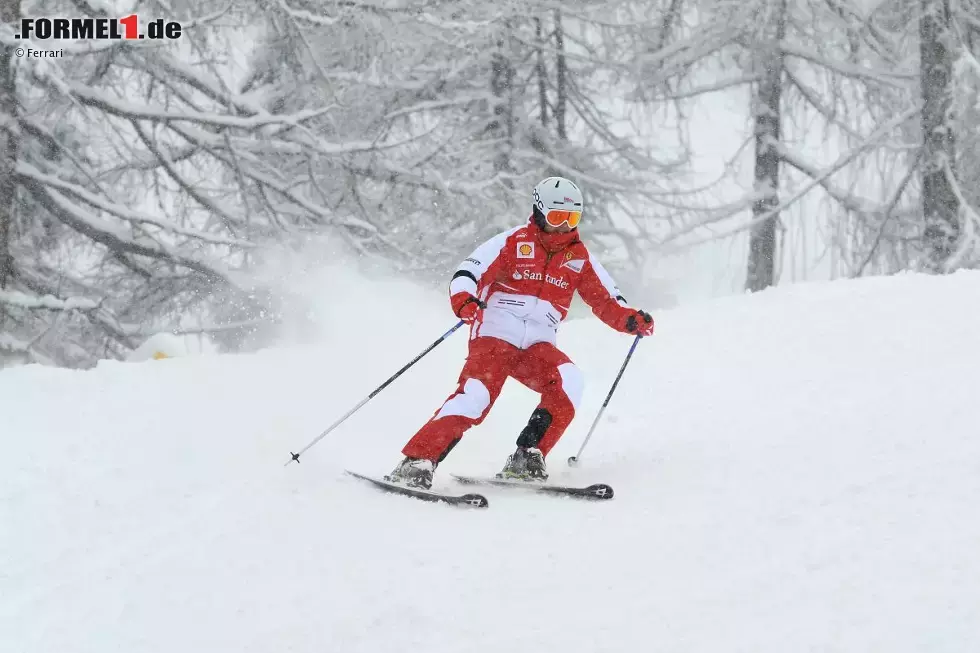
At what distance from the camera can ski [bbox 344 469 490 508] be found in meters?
4.88

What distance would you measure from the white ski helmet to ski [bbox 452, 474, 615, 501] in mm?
1476

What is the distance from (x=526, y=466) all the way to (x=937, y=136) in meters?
10.5

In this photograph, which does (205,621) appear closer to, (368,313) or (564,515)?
(564,515)

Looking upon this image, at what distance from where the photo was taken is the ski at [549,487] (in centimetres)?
505

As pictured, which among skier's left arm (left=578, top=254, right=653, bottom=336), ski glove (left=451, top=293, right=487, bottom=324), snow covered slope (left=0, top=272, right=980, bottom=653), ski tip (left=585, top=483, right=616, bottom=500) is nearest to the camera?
snow covered slope (left=0, top=272, right=980, bottom=653)

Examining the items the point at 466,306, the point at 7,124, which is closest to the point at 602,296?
the point at 466,306

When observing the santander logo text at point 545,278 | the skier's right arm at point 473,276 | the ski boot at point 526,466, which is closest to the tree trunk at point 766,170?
the santander logo text at point 545,278

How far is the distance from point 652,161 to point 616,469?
39.0ft

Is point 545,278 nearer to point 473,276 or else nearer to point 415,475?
point 473,276

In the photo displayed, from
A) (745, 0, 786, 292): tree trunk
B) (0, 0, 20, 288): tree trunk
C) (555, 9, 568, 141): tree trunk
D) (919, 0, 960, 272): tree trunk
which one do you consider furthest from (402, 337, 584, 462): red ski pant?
(555, 9, 568, 141): tree trunk

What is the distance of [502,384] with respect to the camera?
5660 mm

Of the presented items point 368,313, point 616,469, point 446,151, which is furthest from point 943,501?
point 446,151

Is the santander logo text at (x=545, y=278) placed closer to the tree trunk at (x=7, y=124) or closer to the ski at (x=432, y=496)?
the ski at (x=432, y=496)

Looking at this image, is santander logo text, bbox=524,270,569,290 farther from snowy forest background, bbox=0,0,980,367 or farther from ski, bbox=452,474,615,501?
snowy forest background, bbox=0,0,980,367
